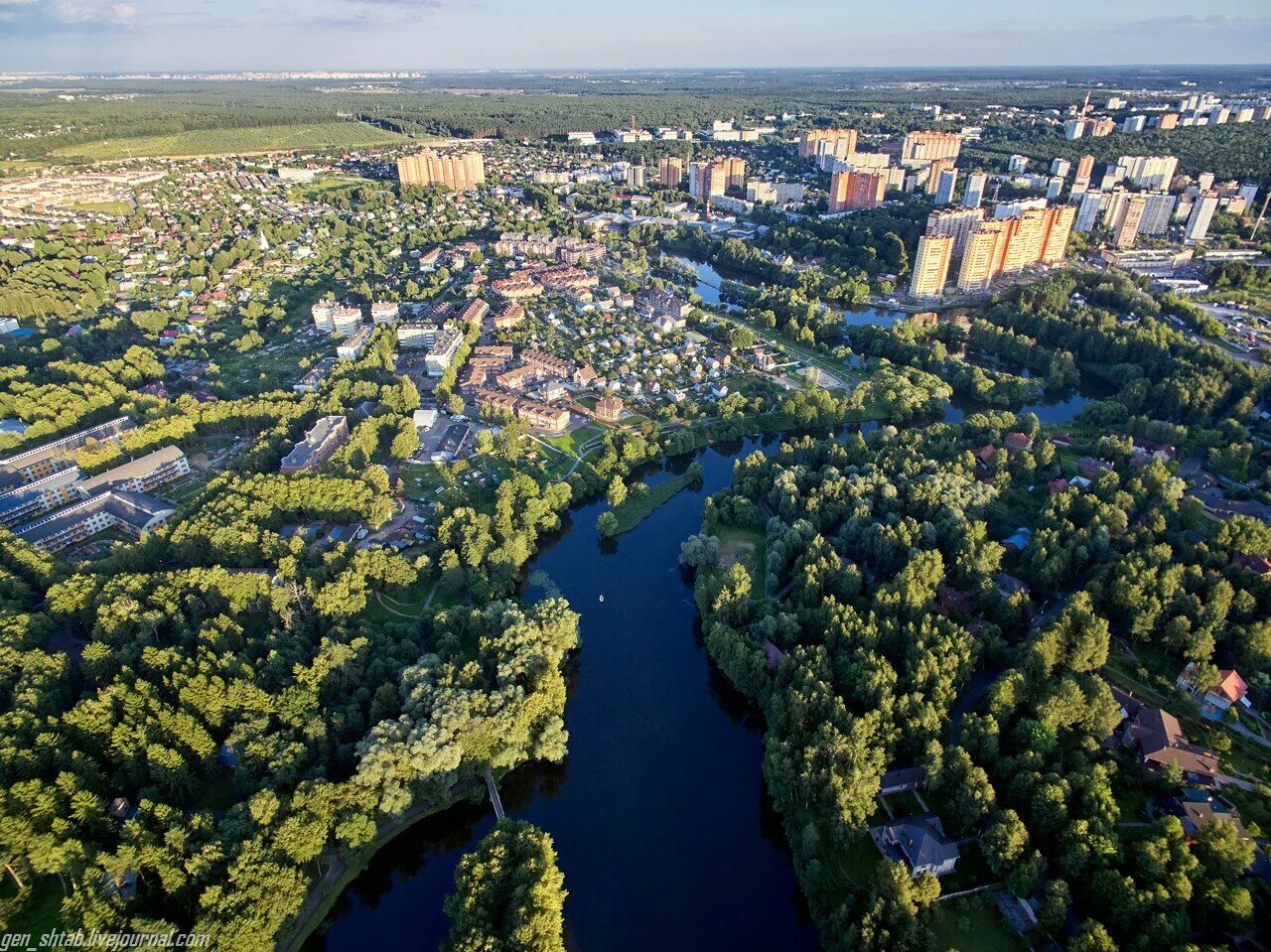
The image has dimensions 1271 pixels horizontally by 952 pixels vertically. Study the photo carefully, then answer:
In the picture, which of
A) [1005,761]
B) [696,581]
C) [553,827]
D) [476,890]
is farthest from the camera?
[696,581]

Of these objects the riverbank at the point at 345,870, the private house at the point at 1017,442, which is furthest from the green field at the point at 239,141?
the private house at the point at 1017,442

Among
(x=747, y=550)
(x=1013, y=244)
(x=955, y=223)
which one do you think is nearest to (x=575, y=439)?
(x=747, y=550)

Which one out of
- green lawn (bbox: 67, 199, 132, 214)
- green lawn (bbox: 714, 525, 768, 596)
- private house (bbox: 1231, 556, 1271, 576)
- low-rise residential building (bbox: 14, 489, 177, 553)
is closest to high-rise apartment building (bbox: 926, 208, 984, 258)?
Answer: private house (bbox: 1231, 556, 1271, 576)

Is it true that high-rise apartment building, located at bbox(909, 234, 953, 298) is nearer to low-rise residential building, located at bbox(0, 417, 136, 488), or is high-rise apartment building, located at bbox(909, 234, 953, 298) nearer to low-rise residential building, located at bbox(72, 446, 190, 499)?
low-rise residential building, located at bbox(72, 446, 190, 499)

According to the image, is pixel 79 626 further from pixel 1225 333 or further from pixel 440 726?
pixel 1225 333

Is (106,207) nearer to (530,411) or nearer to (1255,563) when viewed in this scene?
(530,411)

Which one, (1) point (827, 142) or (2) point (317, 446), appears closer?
(2) point (317, 446)

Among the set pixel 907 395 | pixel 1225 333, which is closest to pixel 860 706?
pixel 907 395
